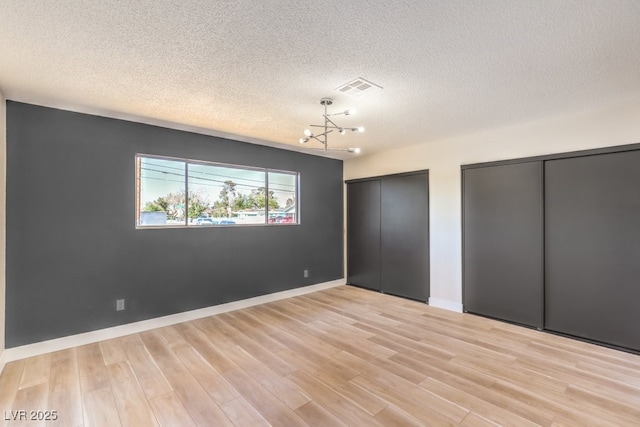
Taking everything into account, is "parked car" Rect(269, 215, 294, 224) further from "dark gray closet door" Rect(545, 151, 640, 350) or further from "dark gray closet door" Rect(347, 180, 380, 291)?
"dark gray closet door" Rect(545, 151, 640, 350)

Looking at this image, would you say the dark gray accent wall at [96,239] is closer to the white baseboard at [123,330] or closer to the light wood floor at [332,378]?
the white baseboard at [123,330]

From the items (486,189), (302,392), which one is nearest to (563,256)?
(486,189)

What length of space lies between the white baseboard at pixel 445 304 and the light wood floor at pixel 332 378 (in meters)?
0.67

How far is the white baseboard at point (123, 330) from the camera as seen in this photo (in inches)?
114

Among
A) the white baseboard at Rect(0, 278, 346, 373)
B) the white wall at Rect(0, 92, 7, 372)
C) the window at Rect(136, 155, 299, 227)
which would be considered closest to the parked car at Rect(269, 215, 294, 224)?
the window at Rect(136, 155, 299, 227)

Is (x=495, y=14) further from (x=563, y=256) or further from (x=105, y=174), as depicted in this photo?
(x=105, y=174)

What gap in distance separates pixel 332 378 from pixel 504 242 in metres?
2.94

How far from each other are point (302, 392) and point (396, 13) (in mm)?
2752

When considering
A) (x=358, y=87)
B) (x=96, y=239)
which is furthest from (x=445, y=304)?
(x=96, y=239)

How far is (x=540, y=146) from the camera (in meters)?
3.64

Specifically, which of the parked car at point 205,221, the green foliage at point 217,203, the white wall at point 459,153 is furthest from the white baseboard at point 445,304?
the parked car at point 205,221

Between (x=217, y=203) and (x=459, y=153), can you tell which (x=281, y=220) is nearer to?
(x=217, y=203)

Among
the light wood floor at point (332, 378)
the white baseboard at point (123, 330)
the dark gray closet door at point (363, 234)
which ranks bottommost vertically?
the light wood floor at point (332, 378)

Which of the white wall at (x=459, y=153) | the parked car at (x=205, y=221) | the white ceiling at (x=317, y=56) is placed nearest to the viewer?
the white ceiling at (x=317, y=56)
